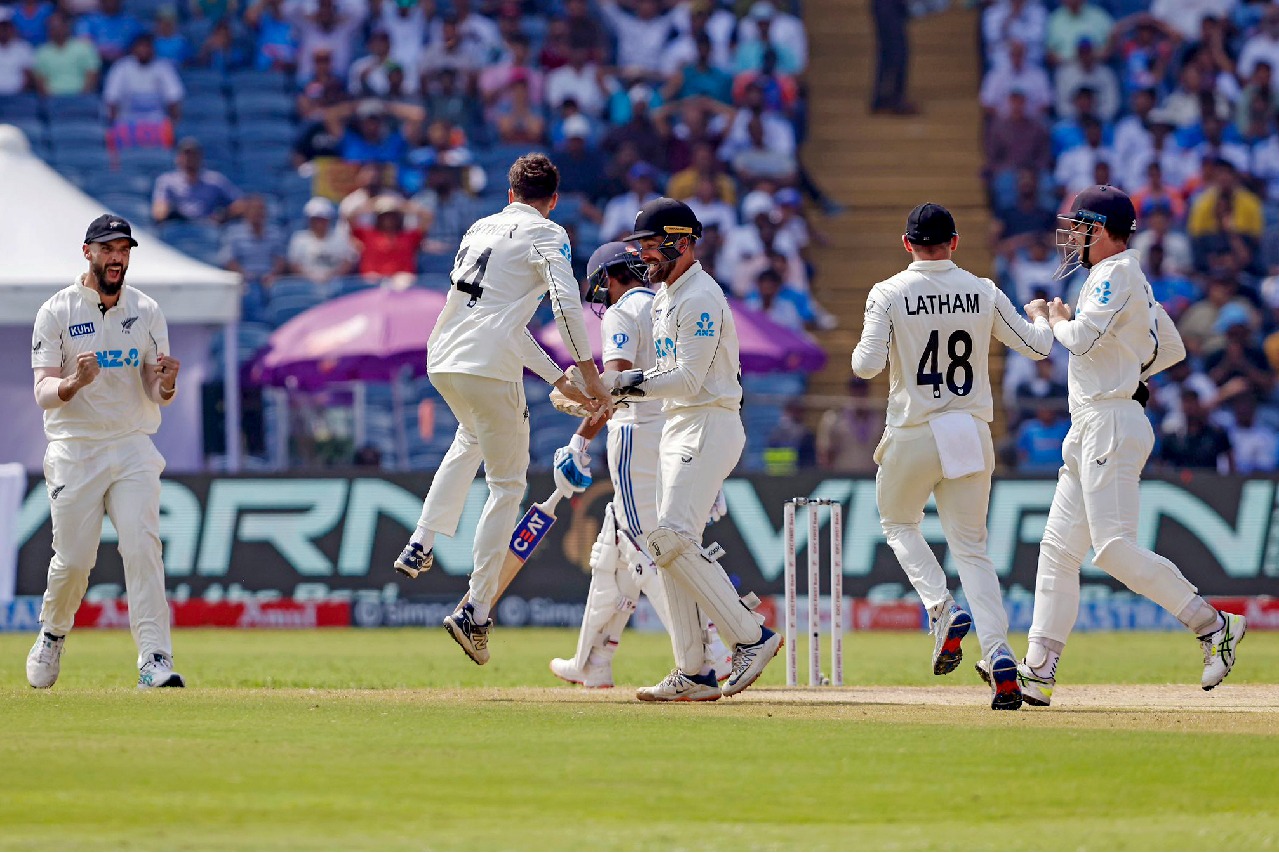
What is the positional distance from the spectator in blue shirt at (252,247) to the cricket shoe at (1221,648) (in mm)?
13719

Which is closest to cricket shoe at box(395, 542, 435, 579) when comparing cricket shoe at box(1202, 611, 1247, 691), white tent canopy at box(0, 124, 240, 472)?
cricket shoe at box(1202, 611, 1247, 691)

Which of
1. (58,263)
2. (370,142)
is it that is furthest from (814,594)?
(370,142)

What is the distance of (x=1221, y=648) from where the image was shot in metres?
10.2

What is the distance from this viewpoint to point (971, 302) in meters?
9.72

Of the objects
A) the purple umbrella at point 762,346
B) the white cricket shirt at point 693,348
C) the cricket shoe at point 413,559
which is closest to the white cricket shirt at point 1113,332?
the white cricket shirt at point 693,348

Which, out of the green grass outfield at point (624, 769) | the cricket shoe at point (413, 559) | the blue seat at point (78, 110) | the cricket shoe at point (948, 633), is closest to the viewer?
the green grass outfield at point (624, 769)

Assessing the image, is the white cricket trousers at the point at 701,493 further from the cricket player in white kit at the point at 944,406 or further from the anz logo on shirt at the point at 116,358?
the anz logo on shirt at the point at 116,358

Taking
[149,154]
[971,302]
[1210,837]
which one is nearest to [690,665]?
[971,302]

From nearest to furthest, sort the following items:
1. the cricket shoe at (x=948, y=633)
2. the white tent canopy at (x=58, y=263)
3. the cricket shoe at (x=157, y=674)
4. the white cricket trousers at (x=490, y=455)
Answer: the cricket shoe at (x=948, y=633) → the white cricket trousers at (x=490, y=455) → the cricket shoe at (x=157, y=674) → the white tent canopy at (x=58, y=263)

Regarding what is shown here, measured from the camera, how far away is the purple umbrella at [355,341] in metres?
19.4

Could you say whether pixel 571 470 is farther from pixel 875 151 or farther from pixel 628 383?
pixel 875 151

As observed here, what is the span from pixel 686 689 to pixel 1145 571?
220 cm

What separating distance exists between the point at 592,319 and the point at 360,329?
217cm

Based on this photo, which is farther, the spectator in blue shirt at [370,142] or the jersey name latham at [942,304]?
the spectator in blue shirt at [370,142]
